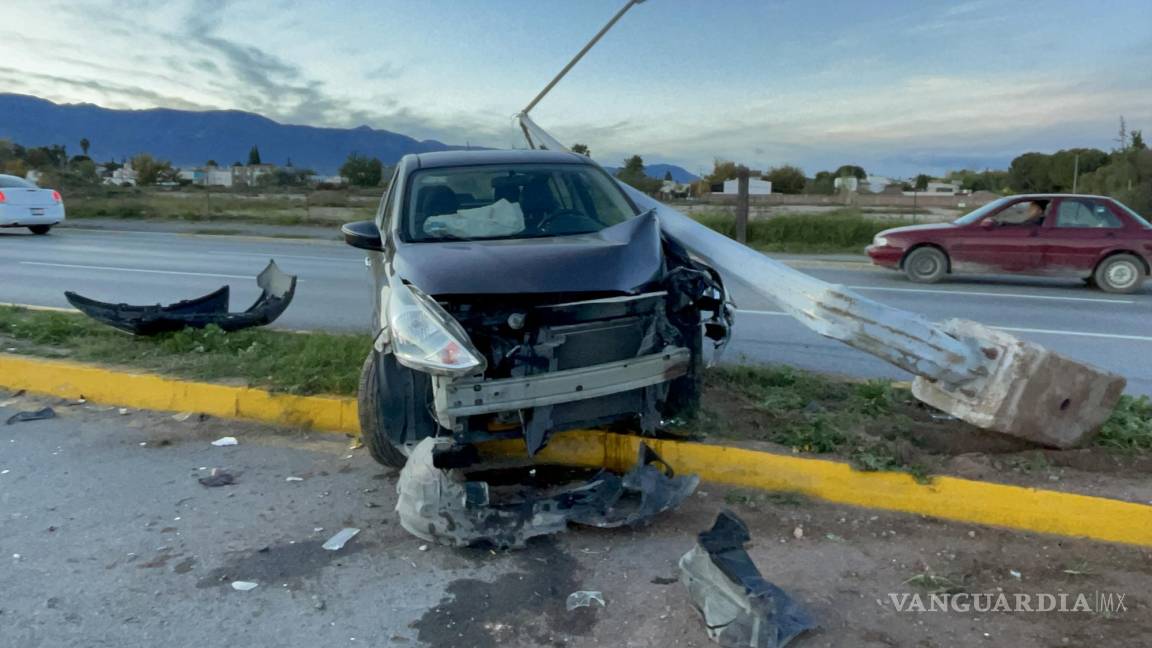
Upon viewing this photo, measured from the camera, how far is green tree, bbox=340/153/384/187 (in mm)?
47250

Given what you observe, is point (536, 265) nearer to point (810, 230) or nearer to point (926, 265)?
point (926, 265)

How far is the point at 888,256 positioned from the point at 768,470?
1079cm

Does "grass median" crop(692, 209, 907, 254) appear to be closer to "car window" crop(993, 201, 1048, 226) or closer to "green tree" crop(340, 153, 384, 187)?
"car window" crop(993, 201, 1048, 226)

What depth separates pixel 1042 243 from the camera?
44.0ft

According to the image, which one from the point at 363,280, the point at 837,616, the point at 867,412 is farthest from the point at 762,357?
the point at 363,280

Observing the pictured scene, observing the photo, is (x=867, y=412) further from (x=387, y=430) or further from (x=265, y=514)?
(x=265, y=514)

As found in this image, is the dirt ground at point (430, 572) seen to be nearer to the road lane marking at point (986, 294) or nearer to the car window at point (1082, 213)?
the road lane marking at point (986, 294)

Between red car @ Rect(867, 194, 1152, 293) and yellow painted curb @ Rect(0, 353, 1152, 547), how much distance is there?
419 inches

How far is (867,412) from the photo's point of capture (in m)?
5.26

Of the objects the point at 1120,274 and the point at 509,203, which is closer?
the point at 509,203

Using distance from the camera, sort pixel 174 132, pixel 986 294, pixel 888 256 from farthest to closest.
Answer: pixel 174 132 → pixel 888 256 → pixel 986 294

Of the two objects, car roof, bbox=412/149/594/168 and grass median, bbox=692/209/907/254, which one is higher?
car roof, bbox=412/149/594/168

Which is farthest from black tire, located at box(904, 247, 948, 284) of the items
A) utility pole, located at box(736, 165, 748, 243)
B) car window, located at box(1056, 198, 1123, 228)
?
utility pole, located at box(736, 165, 748, 243)

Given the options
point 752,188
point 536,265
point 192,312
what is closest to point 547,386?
point 536,265
